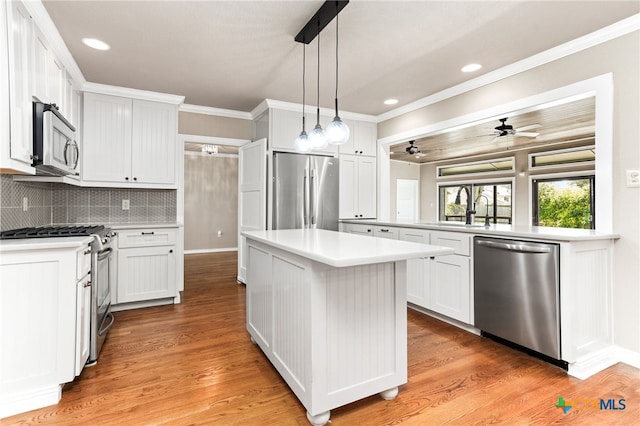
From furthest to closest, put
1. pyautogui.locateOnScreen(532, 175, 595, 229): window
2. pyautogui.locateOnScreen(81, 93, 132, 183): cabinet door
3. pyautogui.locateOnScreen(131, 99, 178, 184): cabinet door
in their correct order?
1. pyautogui.locateOnScreen(532, 175, 595, 229): window
2. pyautogui.locateOnScreen(131, 99, 178, 184): cabinet door
3. pyautogui.locateOnScreen(81, 93, 132, 183): cabinet door

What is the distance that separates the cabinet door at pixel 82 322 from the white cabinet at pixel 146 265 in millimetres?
1292

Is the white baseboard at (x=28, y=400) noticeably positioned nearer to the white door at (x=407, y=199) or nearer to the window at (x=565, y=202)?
the window at (x=565, y=202)

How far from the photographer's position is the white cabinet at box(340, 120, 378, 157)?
4676 millimetres

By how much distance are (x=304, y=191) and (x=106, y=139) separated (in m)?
2.28

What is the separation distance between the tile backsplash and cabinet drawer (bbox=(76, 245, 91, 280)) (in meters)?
0.85

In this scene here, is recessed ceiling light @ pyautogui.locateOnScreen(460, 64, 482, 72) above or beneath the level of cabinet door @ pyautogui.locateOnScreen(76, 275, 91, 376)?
above

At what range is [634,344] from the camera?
2.31 metres

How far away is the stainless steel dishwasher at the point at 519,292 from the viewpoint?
7.41 ft

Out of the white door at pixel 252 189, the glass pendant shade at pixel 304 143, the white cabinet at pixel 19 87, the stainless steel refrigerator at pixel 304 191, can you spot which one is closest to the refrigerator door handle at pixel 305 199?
the stainless steel refrigerator at pixel 304 191

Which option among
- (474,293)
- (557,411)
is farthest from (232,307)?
(557,411)

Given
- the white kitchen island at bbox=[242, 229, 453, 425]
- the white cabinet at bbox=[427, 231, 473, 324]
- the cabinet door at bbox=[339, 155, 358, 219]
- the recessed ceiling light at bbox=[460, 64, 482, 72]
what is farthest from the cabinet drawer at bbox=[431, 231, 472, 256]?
the cabinet door at bbox=[339, 155, 358, 219]

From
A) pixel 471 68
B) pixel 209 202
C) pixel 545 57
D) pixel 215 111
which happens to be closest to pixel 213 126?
pixel 215 111

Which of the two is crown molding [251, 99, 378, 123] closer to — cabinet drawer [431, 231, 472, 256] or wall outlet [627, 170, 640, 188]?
cabinet drawer [431, 231, 472, 256]

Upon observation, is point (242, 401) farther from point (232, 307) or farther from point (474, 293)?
point (474, 293)
